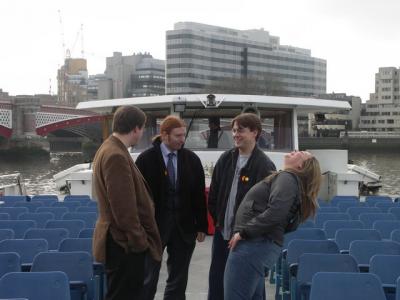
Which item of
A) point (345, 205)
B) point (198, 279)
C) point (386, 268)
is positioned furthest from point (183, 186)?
point (345, 205)

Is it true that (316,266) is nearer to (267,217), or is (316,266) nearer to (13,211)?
(267,217)

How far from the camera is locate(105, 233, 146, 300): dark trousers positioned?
381 cm

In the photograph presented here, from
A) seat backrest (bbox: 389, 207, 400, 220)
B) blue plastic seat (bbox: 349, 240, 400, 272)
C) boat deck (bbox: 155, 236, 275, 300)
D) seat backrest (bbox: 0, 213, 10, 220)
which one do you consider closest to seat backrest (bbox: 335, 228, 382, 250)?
blue plastic seat (bbox: 349, 240, 400, 272)

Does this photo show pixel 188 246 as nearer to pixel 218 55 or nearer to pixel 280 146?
pixel 280 146

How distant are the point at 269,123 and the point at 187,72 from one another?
362ft

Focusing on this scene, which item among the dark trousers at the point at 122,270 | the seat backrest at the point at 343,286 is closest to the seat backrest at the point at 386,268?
the seat backrest at the point at 343,286

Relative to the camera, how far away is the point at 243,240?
374 centimetres

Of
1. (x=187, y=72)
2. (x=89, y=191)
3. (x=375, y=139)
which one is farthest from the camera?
(x=187, y=72)

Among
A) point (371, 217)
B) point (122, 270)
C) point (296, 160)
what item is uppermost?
point (296, 160)

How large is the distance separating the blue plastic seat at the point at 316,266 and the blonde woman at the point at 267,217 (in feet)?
2.85

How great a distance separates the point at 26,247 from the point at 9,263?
0.77 m

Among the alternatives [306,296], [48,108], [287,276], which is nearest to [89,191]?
[287,276]

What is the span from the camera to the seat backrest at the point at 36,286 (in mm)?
3758

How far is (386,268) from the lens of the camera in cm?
457
